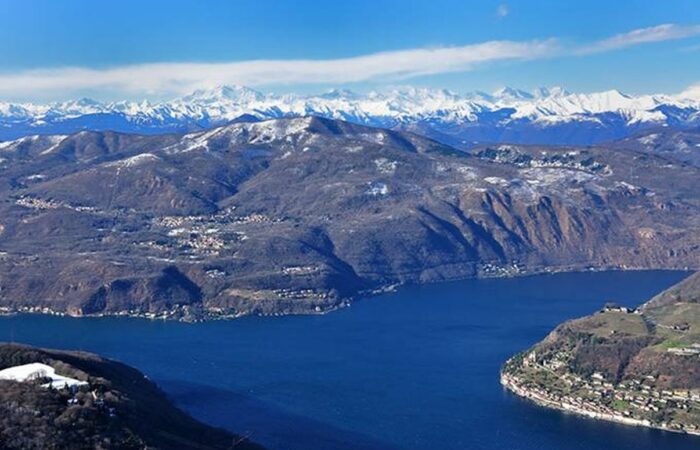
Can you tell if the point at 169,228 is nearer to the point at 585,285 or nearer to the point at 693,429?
the point at 585,285

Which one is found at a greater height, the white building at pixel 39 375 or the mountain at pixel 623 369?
the white building at pixel 39 375

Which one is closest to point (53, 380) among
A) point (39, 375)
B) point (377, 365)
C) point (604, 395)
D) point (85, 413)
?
point (39, 375)

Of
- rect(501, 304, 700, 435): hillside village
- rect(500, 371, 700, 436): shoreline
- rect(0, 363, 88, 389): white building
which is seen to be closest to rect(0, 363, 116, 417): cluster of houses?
rect(0, 363, 88, 389): white building

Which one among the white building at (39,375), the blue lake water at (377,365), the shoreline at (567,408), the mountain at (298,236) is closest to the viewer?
the white building at (39,375)

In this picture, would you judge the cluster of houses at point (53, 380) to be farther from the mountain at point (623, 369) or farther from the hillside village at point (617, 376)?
the mountain at point (623, 369)

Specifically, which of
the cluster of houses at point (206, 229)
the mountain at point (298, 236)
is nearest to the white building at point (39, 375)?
the mountain at point (298, 236)

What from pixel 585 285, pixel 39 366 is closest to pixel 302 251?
pixel 585 285
